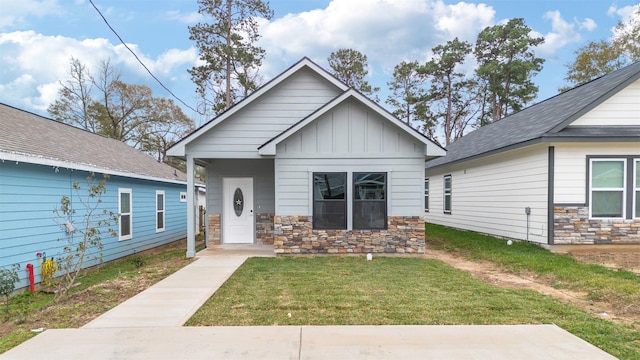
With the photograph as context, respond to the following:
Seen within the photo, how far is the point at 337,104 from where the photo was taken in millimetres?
8266

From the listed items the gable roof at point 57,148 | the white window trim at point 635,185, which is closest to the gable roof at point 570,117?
the white window trim at point 635,185

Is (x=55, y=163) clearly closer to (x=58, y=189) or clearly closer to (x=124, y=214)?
(x=58, y=189)

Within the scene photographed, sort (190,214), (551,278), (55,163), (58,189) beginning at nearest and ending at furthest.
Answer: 1. (551,278)
2. (55,163)
3. (58,189)
4. (190,214)

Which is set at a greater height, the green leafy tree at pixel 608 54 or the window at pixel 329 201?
the green leafy tree at pixel 608 54

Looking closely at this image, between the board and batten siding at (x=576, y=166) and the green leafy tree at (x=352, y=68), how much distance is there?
1879 centimetres

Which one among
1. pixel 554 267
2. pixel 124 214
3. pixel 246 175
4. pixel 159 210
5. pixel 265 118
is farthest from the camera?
pixel 159 210

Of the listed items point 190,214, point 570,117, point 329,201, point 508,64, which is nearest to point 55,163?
point 190,214

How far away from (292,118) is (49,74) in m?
19.2

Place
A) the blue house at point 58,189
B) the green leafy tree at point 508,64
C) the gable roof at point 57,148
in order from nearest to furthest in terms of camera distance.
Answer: the blue house at point 58,189 → the gable roof at point 57,148 → the green leafy tree at point 508,64

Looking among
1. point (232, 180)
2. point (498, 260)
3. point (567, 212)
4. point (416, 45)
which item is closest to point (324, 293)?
point (498, 260)

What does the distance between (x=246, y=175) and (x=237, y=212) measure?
1183 millimetres

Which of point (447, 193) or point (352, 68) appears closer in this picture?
point (447, 193)

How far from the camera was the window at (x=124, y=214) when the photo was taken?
993 cm

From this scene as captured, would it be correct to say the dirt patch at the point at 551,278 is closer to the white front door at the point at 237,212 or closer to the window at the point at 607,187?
the window at the point at 607,187
